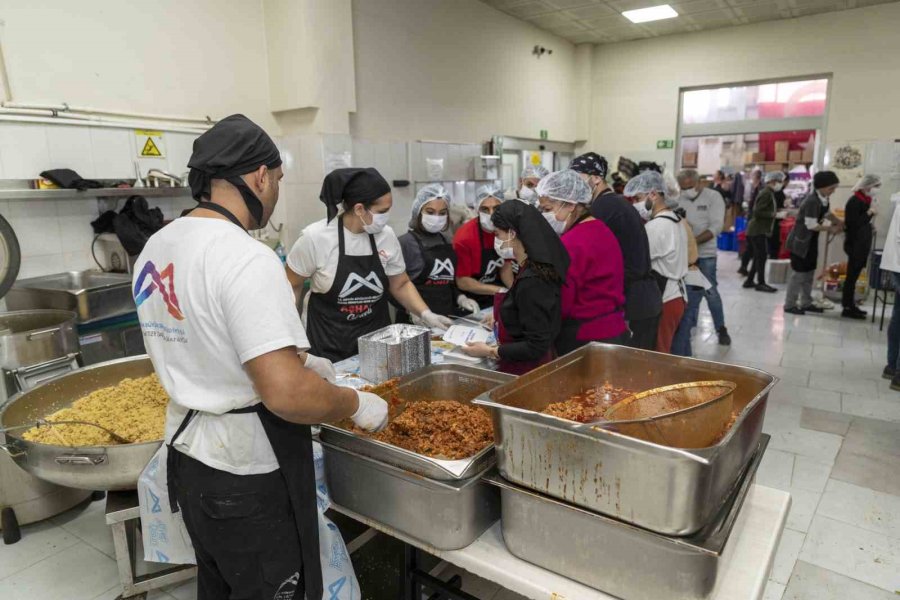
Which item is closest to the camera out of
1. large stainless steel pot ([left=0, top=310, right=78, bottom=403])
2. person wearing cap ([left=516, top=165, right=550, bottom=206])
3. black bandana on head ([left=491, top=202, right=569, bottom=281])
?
black bandana on head ([left=491, top=202, right=569, bottom=281])

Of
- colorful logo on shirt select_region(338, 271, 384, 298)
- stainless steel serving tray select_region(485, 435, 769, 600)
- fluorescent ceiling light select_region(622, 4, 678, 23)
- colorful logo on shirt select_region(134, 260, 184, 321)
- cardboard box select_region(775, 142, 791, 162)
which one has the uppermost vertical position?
fluorescent ceiling light select_region(622, 4, 678, 23)

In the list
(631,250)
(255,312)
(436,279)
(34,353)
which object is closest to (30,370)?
(34,353)

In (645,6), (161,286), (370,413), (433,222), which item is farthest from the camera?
(645,6)

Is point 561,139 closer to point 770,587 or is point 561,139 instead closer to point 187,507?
point 770,587

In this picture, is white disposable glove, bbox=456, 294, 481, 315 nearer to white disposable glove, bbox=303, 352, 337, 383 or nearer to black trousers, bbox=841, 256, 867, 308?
white disposable glove, bbox=303, 352, 337, 383

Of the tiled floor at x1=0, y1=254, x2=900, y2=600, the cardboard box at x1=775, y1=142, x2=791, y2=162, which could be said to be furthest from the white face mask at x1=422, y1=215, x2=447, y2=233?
the cardboard box at x1=775, y1=142, x2=791, y2=162

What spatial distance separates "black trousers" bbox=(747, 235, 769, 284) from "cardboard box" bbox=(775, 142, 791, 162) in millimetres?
4209

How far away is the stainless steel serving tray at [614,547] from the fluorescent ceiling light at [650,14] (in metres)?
6.85

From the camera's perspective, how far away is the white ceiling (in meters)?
6.56

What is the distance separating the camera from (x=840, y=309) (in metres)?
6.68

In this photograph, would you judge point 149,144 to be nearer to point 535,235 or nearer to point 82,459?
point 82,459

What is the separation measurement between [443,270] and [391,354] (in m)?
1.63

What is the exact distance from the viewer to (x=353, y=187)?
256 centimetres

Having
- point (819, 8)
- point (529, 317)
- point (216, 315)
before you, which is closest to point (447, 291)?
point (529, 317)
